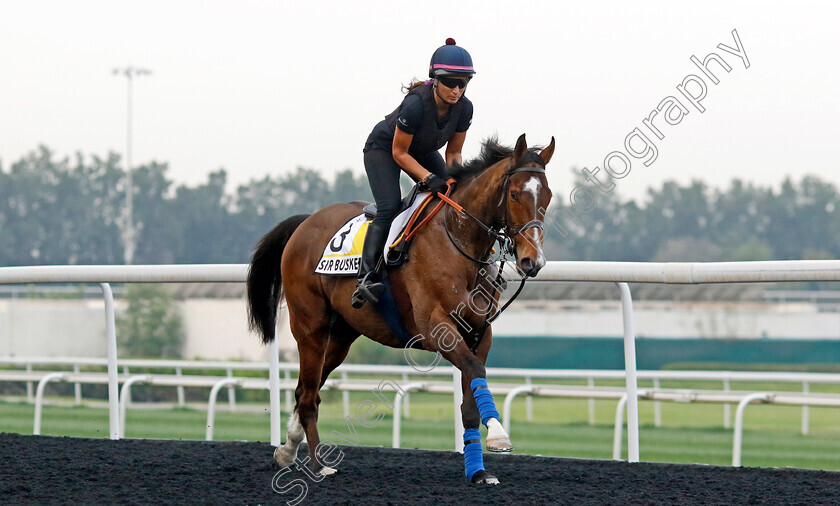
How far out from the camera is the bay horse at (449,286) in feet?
13.7

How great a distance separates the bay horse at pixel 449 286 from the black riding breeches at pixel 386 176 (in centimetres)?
23

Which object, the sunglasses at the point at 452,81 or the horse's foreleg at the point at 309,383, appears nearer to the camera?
the sunglasses at the point at 452,81

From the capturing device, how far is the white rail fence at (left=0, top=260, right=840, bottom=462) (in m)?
4.46

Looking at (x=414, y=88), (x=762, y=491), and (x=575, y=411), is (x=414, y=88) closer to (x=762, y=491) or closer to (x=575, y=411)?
(x=762, y=491)

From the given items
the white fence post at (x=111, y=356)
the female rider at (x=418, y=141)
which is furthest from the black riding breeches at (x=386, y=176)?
the white fence post at (x=111, y=356)

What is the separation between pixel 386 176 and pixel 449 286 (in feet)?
2.55

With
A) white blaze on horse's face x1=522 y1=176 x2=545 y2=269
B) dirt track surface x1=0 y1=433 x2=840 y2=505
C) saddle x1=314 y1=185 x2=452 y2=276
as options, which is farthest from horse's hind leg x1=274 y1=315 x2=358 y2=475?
white blaze on horse's face x1=522 y1=176 x2=545 y2=269

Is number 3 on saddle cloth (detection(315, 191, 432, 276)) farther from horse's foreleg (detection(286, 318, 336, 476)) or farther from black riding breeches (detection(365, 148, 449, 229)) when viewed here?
horse's foreleg (detection(286, 318, 336, 476))

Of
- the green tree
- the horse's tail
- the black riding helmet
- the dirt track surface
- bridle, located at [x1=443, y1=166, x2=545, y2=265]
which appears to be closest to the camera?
the dirt track surface

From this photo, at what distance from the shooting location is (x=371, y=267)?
15.3 ft

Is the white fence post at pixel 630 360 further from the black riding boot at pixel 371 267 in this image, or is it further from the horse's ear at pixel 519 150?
the black riding boot at pixel 371 267

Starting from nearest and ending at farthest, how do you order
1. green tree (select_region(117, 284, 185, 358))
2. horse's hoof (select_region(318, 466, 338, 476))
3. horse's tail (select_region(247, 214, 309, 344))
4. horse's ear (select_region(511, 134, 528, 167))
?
horse's ear (select_region(511, 134, 528, 167)), horse's hoof (select_region(318, 466, 338, 476)), horse's tail (select_region(247, 214, 309, 344)), green tree (select_region(117, 284, 185, 358))

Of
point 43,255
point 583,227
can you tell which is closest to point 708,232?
point 583,227

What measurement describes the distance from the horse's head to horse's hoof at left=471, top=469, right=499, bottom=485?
2.70 feet
